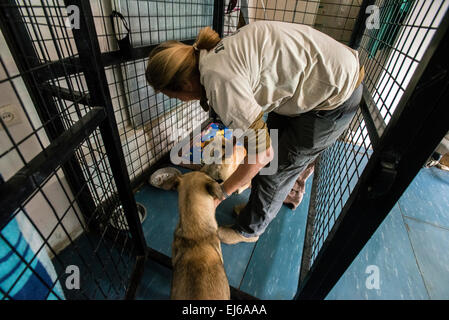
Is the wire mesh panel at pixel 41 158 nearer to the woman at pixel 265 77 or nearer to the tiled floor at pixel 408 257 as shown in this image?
the woman at pixel 265 77

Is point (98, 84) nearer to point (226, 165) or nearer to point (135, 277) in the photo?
point (135, 277)

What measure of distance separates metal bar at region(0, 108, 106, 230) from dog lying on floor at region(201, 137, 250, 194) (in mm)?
1197

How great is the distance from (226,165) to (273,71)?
1.10 m

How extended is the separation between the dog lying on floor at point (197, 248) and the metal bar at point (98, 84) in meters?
0.29

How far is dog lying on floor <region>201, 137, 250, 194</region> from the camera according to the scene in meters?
1.83

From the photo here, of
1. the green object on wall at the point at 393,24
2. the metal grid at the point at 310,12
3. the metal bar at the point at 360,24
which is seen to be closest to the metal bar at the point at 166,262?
the green object on wall at the point at 393,24

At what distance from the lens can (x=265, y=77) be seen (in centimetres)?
85

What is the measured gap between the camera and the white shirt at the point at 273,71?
76 cm

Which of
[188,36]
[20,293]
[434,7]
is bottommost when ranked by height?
[20,293]

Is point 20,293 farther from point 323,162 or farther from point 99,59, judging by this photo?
point 323,162
